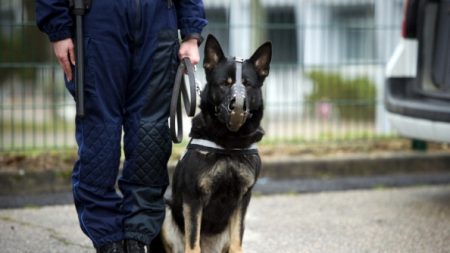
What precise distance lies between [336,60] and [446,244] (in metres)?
3.48

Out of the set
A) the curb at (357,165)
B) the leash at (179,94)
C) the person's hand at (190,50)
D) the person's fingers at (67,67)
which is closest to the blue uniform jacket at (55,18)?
the person's fingers at (67,67)

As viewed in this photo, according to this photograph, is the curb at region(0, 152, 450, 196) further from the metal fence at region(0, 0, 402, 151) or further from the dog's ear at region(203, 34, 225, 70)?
the dog's ear at region(203, 34, 225, 70)

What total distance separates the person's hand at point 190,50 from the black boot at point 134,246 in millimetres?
971

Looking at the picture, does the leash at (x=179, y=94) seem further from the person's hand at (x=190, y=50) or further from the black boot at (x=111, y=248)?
the black boot at (x=111, y=248)

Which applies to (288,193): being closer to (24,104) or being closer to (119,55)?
(24,104)

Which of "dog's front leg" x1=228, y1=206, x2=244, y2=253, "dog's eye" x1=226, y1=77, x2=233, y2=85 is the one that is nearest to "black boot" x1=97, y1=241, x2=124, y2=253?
"dog's front leg" x1=228, y1=206, x2=244, y2=253

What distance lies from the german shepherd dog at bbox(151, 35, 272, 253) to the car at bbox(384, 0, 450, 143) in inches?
74.2

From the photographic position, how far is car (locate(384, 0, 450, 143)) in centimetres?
565

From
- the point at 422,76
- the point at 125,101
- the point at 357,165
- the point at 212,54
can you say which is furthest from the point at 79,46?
the point at 357,165

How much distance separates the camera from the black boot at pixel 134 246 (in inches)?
159

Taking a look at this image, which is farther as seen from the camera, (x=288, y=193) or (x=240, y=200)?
(x=288, y=193)

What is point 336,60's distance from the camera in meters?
8.05

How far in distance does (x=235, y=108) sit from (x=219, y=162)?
1.18 ft

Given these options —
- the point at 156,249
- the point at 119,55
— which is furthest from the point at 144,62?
the point at 156,249
